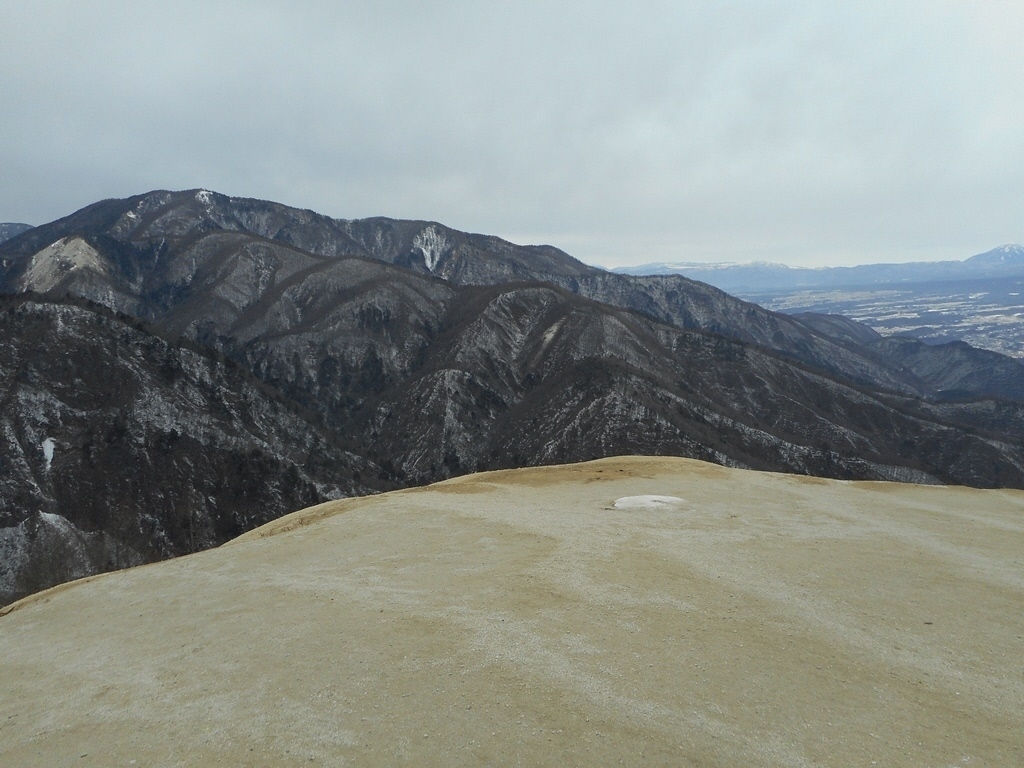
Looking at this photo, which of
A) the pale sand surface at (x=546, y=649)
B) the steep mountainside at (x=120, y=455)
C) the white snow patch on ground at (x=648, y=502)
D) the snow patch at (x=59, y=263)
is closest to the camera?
the pale sand surface at (x=546, y=649)

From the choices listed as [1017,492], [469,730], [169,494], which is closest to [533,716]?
[469,730]

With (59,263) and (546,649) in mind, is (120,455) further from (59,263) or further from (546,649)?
(59,263)

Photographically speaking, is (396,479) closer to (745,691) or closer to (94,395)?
(94,395)

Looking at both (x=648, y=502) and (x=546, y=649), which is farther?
(x=648, y=502)

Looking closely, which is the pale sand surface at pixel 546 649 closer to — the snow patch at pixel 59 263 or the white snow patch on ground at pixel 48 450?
the white snow patch on ground at pixel 48 450

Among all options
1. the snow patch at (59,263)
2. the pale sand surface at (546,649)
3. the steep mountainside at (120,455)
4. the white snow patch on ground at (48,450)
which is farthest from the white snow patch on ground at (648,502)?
the snow patch at (59,263)

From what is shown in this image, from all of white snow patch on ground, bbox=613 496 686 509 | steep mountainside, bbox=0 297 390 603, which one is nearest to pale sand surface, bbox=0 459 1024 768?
white snow patch on ground, bbox=613 496 686 509

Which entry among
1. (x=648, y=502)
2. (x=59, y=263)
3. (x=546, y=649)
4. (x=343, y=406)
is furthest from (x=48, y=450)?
(x=59, y=263)
